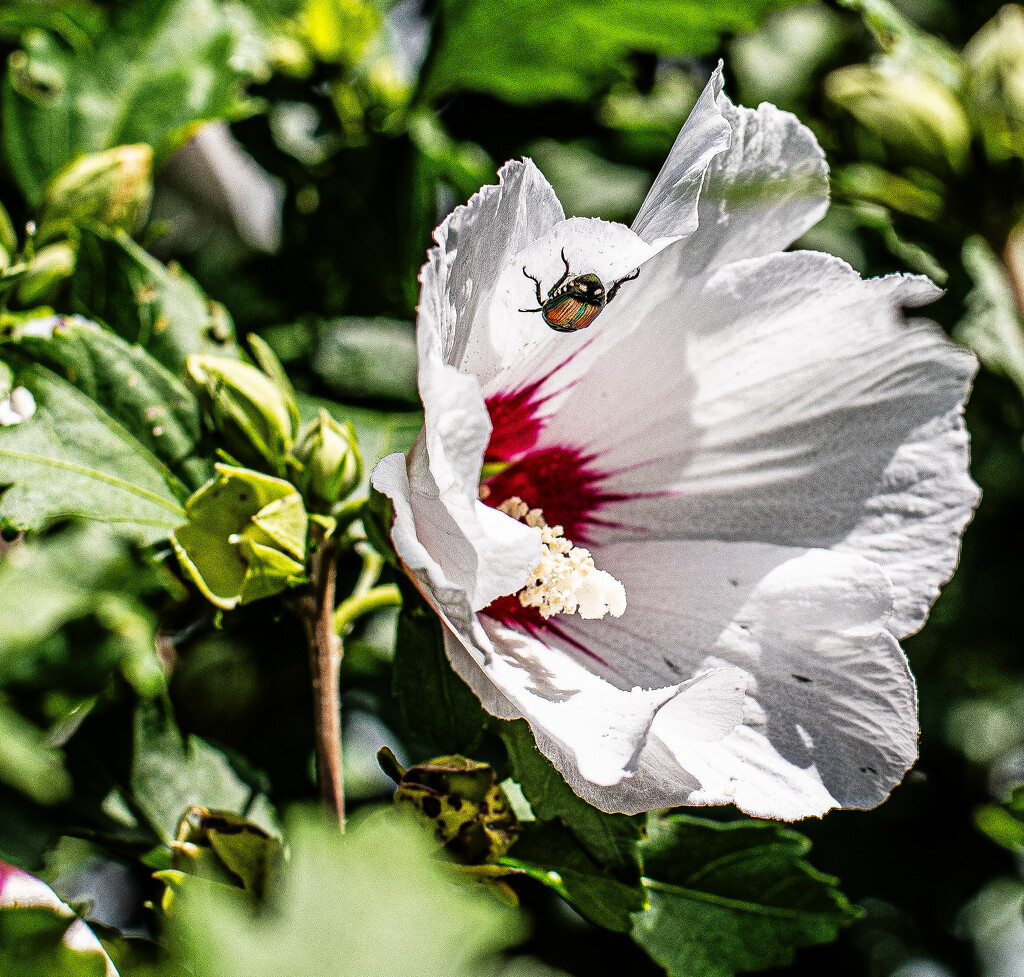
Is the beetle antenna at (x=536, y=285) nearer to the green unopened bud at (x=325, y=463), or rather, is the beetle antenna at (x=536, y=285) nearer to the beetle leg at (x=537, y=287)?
the beetle leg at (x=537, y=287)

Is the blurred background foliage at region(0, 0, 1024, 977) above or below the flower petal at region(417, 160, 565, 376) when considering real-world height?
below

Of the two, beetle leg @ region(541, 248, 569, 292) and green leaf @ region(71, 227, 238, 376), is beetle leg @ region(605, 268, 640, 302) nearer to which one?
beetle leg @ region(541, 248, 569, 292)

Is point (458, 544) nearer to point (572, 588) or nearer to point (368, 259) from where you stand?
point (572, 588)

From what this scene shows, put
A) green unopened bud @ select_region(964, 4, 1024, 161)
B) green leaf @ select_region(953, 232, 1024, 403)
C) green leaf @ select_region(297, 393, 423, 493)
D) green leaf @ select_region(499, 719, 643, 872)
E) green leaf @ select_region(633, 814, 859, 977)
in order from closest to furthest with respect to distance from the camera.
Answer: green leaf @ select_region(499, 719, 643, 872)
green leaf @ select_region(633, 814, 859, 977)
green leaf @ select_region(297, 393, 423, 493)
green unopened bud @ select_region(964, 4, 1024, 161)
green leaf @ select_region(953, 232, 1024, 403)

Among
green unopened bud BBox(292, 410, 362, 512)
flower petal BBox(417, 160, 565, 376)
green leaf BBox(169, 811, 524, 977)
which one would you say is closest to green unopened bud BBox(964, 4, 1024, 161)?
flower petal BBox(417, 160, 565, 376)

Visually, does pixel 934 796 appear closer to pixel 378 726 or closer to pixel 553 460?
pixel 378 726

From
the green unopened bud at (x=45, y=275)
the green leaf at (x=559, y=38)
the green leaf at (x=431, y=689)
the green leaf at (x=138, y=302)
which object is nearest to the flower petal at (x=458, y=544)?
the green leaf at (x=431, y=689)
